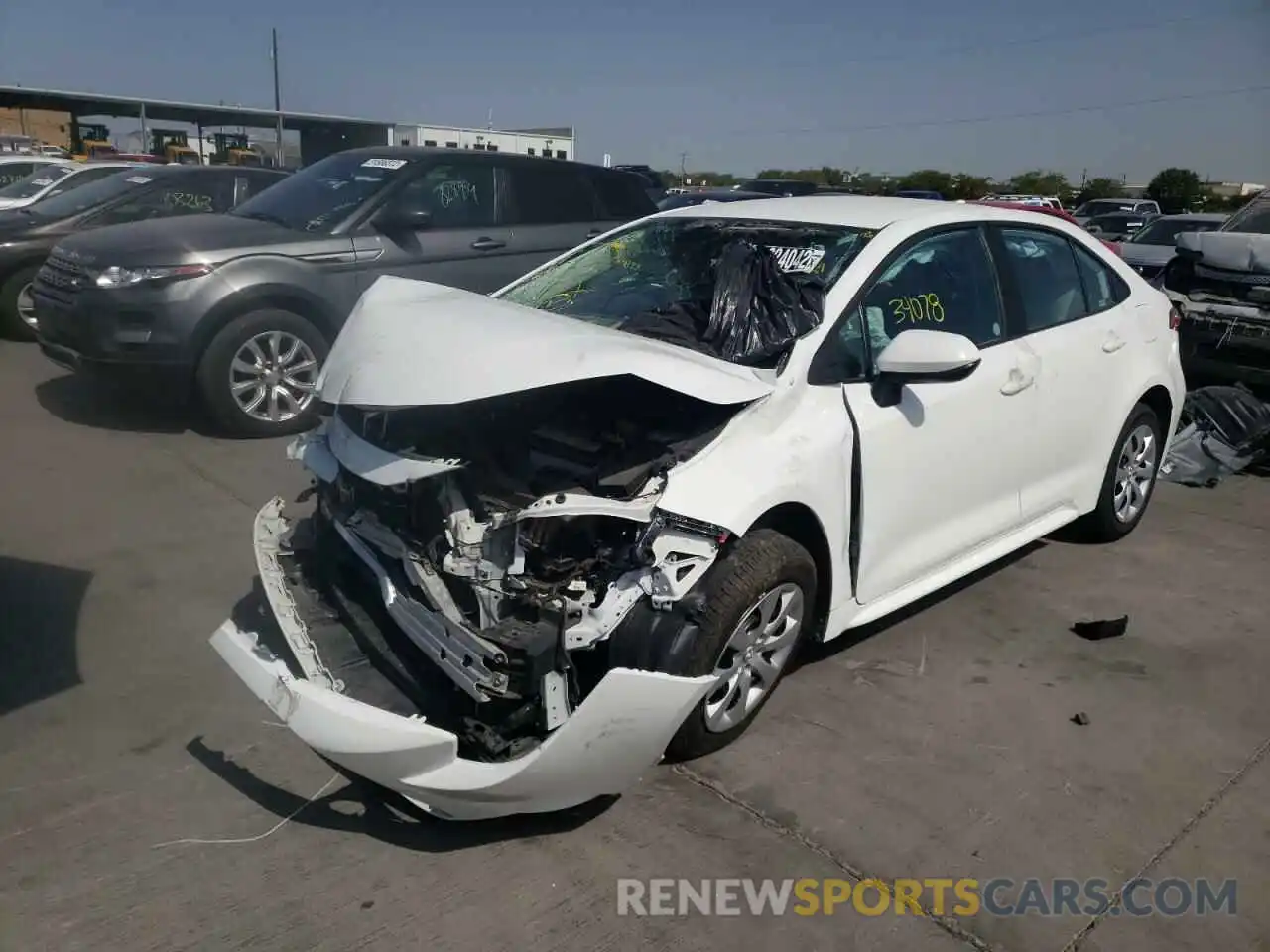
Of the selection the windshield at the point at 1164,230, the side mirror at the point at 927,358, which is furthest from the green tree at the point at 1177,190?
the side mirror at the point at 927,358

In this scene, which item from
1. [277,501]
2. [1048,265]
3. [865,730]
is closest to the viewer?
[865,730]

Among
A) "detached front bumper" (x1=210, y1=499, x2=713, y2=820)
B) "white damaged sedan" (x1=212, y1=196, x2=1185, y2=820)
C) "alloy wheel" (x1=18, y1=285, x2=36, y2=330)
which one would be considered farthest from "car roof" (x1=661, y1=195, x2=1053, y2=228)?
"alloy wheel" (x1=18, y1=285, x2=36, y2=330)

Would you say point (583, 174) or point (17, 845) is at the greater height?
point (583, 174)

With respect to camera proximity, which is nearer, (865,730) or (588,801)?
(588,801)

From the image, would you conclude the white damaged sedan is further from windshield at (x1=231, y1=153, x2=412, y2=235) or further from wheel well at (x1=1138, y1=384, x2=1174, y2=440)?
windshield at (x1=231, y1=153, x2=412, y2=235)

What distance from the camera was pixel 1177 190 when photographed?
3634 centimetres

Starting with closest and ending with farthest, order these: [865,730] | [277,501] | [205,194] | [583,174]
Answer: [865,730] → [277,501] → [583,174] → [205,194]

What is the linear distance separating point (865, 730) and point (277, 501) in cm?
228

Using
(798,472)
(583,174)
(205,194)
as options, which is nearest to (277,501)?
(798,472)

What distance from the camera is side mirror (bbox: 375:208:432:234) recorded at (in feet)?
22.0

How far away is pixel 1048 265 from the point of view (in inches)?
177

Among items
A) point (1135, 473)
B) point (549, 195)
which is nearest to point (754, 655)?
point (1135, 473)

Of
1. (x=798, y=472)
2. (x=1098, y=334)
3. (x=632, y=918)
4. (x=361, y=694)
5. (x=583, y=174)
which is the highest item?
(x=583, y=174)

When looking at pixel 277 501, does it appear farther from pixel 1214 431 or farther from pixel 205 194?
pixel 205 194
